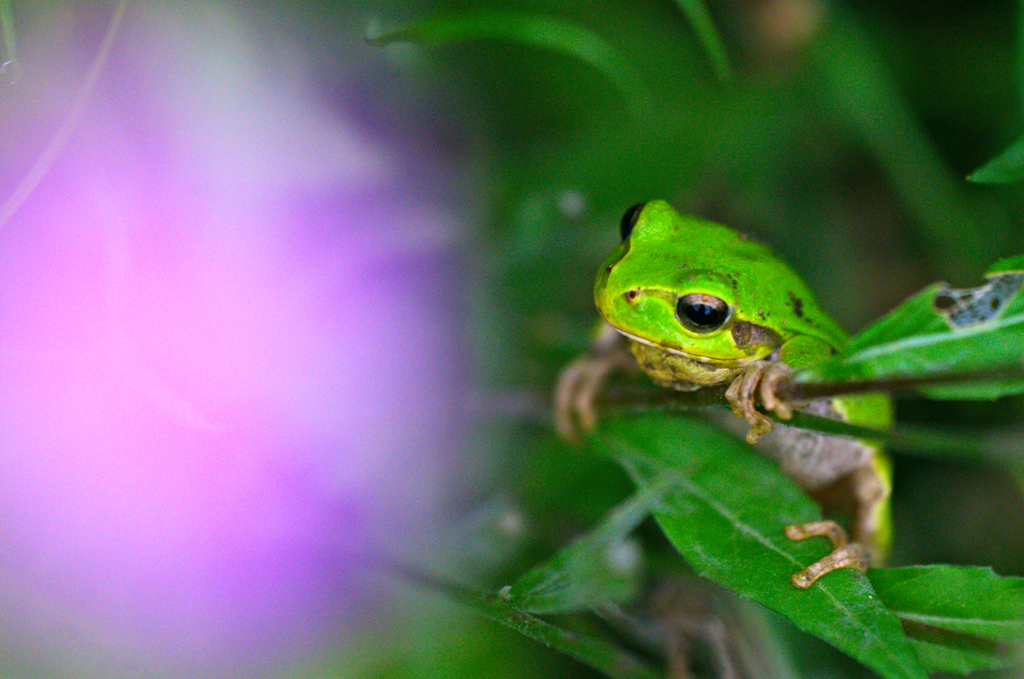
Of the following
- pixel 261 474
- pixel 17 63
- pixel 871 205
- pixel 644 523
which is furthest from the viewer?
pixel 871 205

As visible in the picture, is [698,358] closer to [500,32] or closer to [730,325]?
[730,325]

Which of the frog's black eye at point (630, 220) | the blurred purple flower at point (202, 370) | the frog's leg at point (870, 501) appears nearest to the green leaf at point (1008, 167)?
the frog's black eye at point (630, 220)

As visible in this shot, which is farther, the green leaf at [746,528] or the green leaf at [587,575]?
the green leaf at [587,575]

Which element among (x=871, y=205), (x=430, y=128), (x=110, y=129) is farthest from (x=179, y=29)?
(x=871, y=205)

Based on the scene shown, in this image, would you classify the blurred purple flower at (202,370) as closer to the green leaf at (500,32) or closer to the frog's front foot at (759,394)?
the green leaf at (500,32)

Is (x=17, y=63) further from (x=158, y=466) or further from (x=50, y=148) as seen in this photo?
(x=158, y=466)
